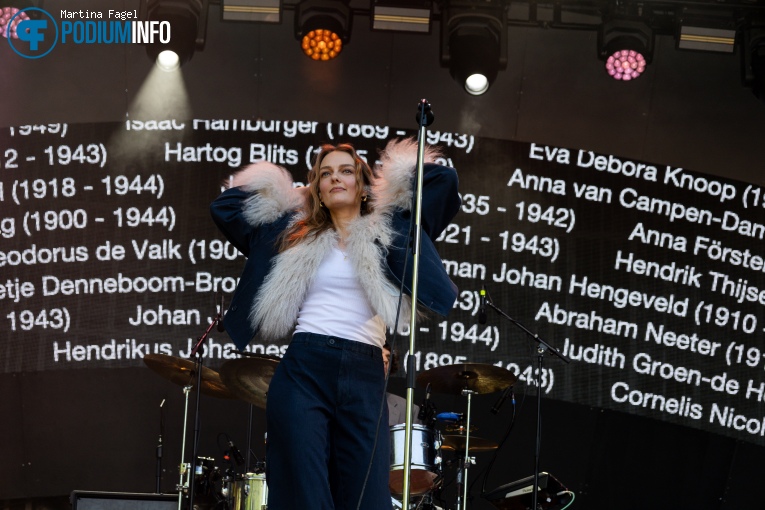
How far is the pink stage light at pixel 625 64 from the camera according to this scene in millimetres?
6531

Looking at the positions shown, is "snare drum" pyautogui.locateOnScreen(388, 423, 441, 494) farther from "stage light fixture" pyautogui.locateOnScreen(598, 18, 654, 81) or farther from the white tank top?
"stage light fixture" pyautogui.locateOnScreen(598, 18, 654, 81)

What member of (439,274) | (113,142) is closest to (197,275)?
(113,142)

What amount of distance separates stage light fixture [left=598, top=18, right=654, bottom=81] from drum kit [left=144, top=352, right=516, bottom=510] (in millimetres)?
2350

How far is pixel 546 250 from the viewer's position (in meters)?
6.43

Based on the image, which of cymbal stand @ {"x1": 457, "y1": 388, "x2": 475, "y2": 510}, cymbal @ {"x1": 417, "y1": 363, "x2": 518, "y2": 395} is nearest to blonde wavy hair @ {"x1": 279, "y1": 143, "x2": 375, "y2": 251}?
cymbal @ {"x1": 417, "y1": 363, "x2": 518, "y2": 395}

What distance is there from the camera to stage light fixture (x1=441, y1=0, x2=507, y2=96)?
6.41 metres

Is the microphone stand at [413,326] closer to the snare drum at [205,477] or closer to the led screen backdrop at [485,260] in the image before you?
the snare drum at [205,477]

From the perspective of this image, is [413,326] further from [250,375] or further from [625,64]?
[625,64]

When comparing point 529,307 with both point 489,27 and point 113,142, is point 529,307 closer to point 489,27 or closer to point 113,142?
point 489,27

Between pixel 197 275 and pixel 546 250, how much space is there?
2.15 m

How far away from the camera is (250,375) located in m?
4.99

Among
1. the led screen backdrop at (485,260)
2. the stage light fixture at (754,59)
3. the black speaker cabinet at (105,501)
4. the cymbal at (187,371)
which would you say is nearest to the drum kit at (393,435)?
the cymbal at (187,371)

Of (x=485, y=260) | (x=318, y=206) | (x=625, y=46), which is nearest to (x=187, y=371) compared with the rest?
(x=485, y=260)

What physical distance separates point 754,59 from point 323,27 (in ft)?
8.86
